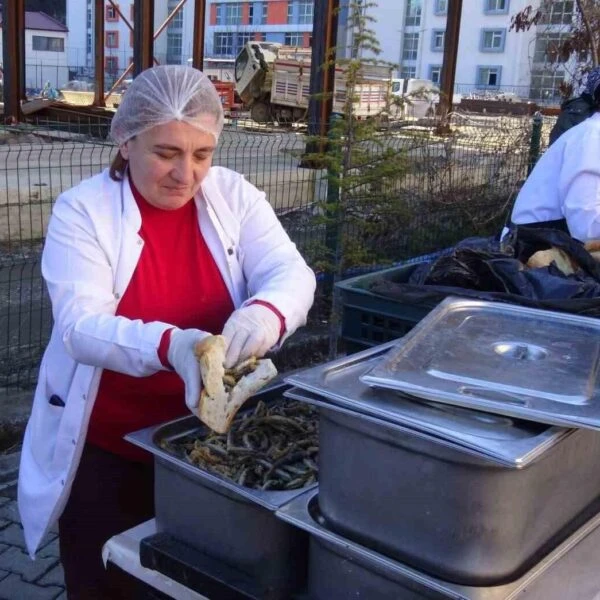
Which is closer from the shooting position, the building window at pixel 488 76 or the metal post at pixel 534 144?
the metal post at pixel 534 144

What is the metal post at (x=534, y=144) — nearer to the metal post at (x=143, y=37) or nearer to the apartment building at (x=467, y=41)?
the metal post at (x=143, y=37)

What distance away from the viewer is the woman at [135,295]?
1957 mm

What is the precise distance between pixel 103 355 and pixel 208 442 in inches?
12.3

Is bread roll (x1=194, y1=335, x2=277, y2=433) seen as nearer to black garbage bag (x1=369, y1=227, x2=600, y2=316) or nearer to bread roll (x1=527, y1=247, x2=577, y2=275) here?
black garbage bag (x1=369, y1=227, x2=600, y2=316)

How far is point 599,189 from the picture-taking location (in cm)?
349

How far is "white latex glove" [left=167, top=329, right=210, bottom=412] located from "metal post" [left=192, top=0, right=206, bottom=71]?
38.0ft

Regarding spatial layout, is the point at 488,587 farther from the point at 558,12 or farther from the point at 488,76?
the point at 488,76

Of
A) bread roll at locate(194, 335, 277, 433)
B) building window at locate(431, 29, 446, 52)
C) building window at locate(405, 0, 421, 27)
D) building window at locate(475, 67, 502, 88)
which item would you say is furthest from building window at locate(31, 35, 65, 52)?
bread roll at locate(194, 335, 277, 433)

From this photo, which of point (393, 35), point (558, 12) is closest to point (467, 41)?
point (393, 35)

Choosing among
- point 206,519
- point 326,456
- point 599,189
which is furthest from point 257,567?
point 599,189

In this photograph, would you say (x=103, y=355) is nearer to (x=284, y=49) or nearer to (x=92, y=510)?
(x=92, y=510)

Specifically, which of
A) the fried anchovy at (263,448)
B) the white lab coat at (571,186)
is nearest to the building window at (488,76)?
the white lab coat at (571,186)

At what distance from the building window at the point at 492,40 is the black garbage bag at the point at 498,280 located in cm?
5347

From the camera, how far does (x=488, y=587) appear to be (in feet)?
4.38
